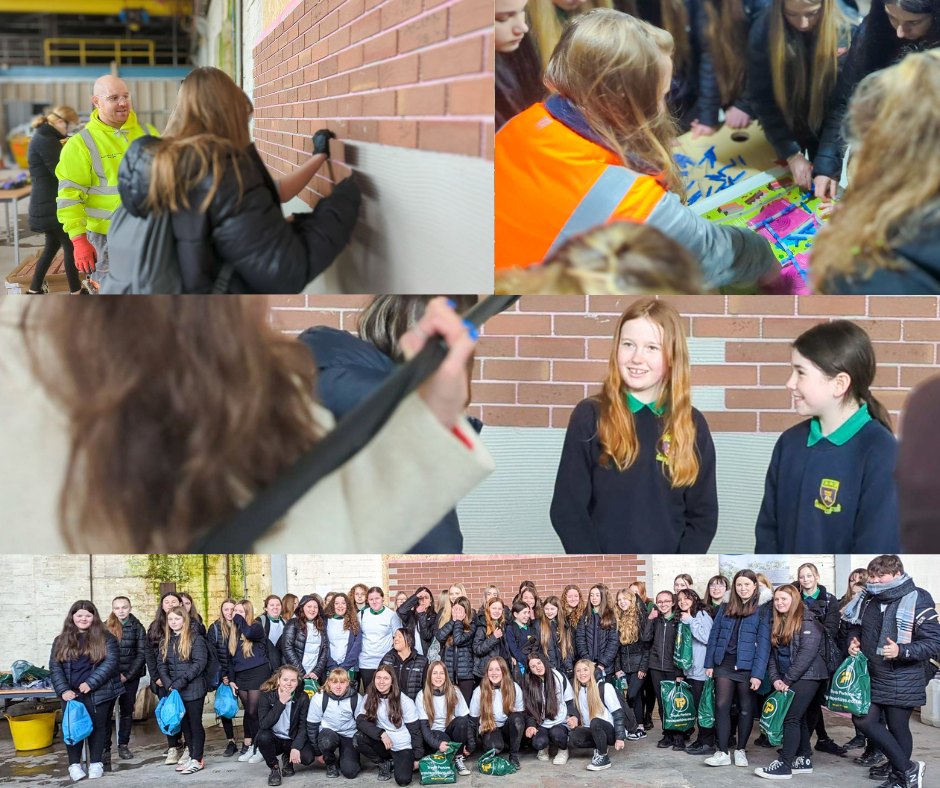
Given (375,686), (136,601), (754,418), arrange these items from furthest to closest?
(136,601)
(375,686)
(754,418)

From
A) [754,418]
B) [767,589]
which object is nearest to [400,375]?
[754,418]

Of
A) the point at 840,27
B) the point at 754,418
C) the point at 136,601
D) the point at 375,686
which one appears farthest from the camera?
the point at 136,601

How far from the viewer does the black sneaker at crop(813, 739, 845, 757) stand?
14.8 ft

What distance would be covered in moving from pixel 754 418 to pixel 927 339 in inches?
24.6

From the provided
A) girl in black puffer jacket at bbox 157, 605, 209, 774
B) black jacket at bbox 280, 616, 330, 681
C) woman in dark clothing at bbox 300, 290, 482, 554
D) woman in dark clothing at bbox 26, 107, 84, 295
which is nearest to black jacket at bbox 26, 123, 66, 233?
woman in dark clothing at bbox 26, 107, 84, 295

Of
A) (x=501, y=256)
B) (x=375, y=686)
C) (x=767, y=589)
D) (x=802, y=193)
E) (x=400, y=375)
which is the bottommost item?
(x=375, y=686)

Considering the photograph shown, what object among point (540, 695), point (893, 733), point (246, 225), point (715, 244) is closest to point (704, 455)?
point (715, 244)

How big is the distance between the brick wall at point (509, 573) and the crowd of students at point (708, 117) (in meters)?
1.57

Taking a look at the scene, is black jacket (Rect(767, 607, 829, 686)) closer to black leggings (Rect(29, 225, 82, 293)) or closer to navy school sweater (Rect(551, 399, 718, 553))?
navy school sweater (Rect(551, 399, 718, 553))

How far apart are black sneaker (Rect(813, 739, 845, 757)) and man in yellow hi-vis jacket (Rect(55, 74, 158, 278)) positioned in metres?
4.06

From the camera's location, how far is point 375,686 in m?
4.21

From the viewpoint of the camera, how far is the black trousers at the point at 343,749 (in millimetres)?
4273

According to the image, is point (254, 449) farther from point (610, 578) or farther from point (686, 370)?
point (610, 578)

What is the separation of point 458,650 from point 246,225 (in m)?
2.55
